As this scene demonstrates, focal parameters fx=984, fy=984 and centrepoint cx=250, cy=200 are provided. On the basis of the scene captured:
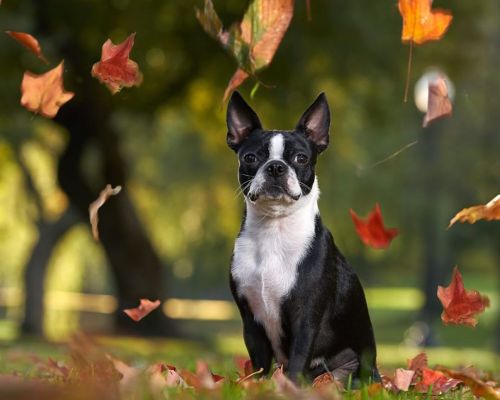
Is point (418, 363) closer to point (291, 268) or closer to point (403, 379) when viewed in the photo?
point (403, 379)

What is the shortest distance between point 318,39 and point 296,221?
1225cm

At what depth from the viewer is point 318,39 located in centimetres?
1659

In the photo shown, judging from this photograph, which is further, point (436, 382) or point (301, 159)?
point (436, 382)

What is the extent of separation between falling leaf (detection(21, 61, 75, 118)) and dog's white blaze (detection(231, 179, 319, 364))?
1108 millimetres

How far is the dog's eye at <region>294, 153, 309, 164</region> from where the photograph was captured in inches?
186

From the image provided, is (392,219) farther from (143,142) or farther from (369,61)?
(369,61)

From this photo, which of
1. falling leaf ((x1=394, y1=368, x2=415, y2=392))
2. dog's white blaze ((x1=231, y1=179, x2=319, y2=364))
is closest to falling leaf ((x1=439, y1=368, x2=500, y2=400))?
falling leaf ((x1=394, y1=368, x2=415, y2=392))

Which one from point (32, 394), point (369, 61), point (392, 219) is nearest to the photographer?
point (32, 394)

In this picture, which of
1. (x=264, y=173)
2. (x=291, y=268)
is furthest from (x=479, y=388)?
(x=264, y=173)

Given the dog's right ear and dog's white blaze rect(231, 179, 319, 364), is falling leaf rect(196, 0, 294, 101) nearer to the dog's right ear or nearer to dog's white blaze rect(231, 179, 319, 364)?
the dog's right ear

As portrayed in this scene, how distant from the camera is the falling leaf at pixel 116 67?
4.69 metres

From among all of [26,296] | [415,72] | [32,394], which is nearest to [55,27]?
[415,72]

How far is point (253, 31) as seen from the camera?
4.79 m

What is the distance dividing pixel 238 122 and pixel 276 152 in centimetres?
36
